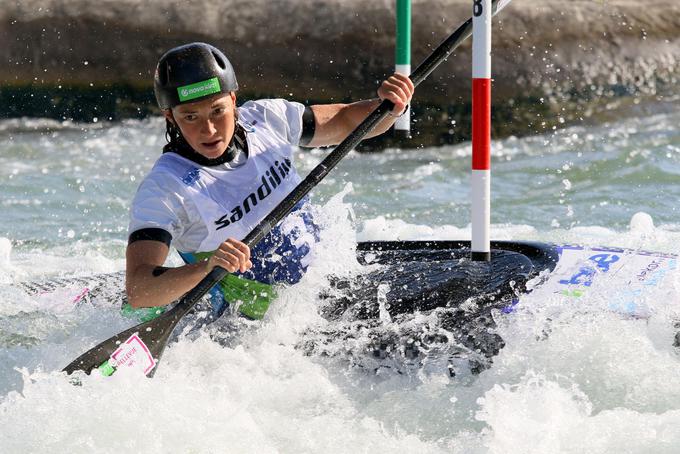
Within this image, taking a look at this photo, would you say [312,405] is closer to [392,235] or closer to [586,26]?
[392,235]

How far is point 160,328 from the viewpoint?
378cm

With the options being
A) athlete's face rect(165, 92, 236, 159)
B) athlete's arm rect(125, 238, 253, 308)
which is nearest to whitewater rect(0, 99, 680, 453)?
athlete's arm rect(125, 238, 253, 308)

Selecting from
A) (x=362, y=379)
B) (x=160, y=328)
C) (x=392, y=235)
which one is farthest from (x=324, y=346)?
(x=392, y=235)

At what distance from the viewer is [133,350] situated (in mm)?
3750

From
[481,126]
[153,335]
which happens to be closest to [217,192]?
[153,335]

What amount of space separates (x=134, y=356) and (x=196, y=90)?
36.6 inches

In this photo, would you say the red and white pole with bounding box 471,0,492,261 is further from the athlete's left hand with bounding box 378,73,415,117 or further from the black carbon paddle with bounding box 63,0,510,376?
the black carbon paddle with bounding box 63,0,510,376

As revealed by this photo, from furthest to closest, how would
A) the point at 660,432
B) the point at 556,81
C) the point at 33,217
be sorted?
the point at 556,81 < the point at 33,217 < the point at 660,432

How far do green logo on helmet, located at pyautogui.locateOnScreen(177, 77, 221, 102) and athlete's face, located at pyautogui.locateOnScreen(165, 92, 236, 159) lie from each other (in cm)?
3

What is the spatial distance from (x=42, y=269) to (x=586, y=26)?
5349mm

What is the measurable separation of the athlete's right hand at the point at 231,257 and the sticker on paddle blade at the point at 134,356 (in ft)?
1.46

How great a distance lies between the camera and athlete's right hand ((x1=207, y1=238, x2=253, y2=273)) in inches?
138

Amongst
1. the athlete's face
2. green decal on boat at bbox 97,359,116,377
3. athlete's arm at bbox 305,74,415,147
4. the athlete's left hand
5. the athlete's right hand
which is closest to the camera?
the athlete's right hand

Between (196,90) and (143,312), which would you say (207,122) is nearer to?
(196,90)
